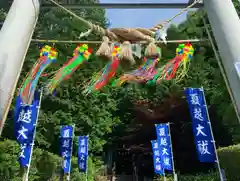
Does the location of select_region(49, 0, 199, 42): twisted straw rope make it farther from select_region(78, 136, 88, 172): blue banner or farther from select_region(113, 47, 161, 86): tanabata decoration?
select_region(78, 136, 88, 172): blue banner

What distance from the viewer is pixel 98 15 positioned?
19078 millimetres

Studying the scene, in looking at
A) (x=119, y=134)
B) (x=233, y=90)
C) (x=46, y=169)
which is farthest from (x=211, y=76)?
(x=233, y=90)

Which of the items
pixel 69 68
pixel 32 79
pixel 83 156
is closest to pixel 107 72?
pixel 69 68

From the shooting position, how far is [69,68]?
4879 millimetres

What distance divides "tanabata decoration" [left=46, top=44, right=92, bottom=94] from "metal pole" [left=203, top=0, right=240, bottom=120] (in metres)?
2.27

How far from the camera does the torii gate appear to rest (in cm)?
309

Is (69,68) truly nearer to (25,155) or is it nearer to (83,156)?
(25,155)

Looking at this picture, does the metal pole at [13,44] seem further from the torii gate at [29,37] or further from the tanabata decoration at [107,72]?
the tanabata decoration at [107,72]

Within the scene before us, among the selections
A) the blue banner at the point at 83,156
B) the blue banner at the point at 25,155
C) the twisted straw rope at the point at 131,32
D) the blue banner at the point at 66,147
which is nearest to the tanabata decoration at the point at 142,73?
the twisted straw rope at the point at 131,32

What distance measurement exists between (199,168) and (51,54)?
15.1m

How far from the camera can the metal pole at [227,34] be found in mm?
3109

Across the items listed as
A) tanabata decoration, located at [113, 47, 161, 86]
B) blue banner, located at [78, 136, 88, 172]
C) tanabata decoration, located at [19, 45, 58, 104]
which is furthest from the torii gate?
blue banner, located at [78, 136, 88, 172]

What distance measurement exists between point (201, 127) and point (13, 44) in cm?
714

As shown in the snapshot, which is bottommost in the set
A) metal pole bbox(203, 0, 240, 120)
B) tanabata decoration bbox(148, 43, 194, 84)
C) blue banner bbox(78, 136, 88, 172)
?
metal pole bbox(203, 0, 240, 120)
